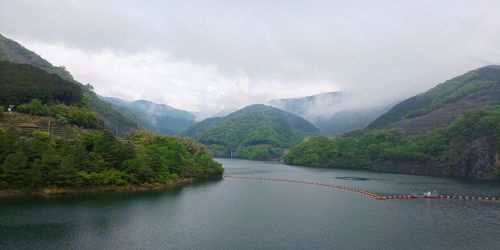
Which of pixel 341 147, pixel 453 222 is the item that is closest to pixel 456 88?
pixel 341 147

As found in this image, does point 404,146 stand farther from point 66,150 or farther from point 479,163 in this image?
point 66,150

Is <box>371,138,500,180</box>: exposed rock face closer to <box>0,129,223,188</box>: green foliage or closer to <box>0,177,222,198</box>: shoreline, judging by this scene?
<box>0,129,223,188</box>: green foliage

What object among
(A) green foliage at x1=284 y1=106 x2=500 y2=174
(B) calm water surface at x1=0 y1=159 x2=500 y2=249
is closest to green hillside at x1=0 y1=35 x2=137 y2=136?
(A) green foliage at x1=284 y1=106 x2=500 y2=174

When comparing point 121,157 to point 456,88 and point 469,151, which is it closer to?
point 469,151

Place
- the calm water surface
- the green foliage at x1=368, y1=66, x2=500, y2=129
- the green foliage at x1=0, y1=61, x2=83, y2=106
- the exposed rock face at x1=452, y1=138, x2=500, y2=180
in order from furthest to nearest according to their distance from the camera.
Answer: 1. the green foliage at x1=368, y1=66, x2=500, y2=129
2. the exposed rock face at x1=452, y1=138, x2=500, y2=180
3. the green foliage at x1=0, y1=61, x2=83, y2=106
4. the calm water surface

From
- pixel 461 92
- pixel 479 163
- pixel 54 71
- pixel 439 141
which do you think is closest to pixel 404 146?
pixel 439 141

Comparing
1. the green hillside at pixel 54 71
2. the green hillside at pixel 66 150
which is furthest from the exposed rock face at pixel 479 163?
the green hillside at pixel 54 71

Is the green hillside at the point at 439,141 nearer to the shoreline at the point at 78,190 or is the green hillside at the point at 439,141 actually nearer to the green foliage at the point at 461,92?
the green foliage at the point at 461,92
